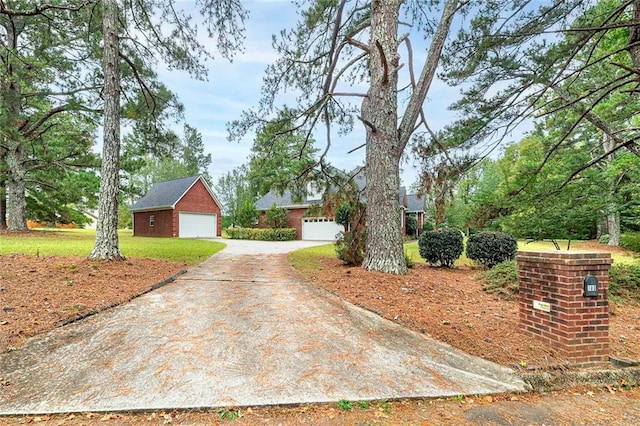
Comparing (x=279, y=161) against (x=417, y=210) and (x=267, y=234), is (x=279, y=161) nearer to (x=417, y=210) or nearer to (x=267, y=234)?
(x=267, y=234)

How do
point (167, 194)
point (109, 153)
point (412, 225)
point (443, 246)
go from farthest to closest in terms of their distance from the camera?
point (412, 225) → point (167, 194) → point (443, 246) → point (109, 153)

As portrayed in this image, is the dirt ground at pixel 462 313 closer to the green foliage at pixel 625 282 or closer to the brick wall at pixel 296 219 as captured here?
the green foliage at pixel 625 282

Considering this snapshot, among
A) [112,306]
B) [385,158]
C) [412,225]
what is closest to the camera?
[112,306]

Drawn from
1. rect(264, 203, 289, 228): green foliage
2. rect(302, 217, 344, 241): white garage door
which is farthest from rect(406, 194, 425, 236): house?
rect(264, 203, 289, 228): green foliage

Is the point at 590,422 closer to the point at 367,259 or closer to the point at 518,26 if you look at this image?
the point at 367,259

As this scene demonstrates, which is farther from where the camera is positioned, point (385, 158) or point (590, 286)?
point (385, 158)

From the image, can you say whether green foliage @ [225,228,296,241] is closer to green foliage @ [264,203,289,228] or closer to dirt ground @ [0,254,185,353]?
green foliage @ [264,203,289,228]

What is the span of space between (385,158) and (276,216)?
57.9 ft

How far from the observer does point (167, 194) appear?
974 inches

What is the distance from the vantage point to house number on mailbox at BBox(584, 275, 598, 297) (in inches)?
128

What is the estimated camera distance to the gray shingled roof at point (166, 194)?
23.5m

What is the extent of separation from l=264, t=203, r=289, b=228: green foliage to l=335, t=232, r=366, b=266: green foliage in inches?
626

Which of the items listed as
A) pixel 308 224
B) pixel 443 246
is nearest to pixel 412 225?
pixel 308 224

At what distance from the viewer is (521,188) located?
6.30m
